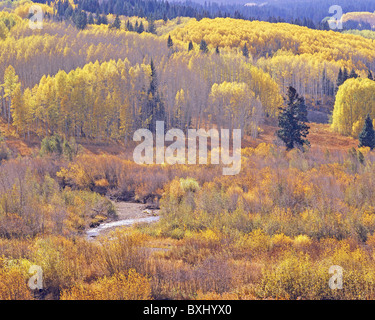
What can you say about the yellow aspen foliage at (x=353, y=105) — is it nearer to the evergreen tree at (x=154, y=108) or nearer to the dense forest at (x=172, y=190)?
the dense forest at (x=172, y=190)

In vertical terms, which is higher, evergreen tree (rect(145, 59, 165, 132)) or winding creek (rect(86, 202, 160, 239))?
evergreen tree (rect(145, 59, 165, 132))

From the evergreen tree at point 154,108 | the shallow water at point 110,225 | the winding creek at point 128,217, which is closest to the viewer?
the shallow water at point 110,225

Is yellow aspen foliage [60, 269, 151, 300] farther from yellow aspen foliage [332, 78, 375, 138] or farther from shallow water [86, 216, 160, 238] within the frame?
yellow aspen foliage [332, 78, 375, 138]

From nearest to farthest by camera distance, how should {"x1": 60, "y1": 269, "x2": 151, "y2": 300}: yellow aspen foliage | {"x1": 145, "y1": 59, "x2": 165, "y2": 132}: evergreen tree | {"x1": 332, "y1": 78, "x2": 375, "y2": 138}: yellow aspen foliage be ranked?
{"x1": 60, "y1": 269, "x2": 151, "y2": 300}: yellow aspen foliage < {"x1": 145, "y1": 59, "x2": 165, "y2": 132}: evergreen tree < {"x1": 332, "y1": 78, "x2": 375, "y2": 138}: yellow aspen foliage

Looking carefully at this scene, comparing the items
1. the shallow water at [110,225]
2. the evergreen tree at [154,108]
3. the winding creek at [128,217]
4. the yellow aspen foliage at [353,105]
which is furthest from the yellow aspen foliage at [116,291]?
the yellow aspen foliage at [353,105]

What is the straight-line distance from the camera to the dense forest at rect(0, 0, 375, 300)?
9.53 m

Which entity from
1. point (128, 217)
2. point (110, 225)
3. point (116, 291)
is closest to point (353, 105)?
point (128, 217)

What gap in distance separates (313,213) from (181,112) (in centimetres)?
4236

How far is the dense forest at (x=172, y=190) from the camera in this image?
9.53 metres

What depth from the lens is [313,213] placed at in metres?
15.8

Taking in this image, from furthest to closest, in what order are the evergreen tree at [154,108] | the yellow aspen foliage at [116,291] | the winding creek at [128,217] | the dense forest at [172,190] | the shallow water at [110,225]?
the evergreen tree at [154,108]
the winding creek at [128,217]
the shallow water at [110,225]
the dense forest at [172,190]
the yellow aspen foliage at [116,291]

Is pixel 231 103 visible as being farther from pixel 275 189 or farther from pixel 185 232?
pixel 185 232

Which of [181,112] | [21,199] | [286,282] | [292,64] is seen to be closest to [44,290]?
[286,282]

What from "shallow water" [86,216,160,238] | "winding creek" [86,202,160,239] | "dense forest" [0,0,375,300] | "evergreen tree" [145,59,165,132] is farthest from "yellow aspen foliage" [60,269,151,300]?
"evergreen tree" [145,59,165,132]
